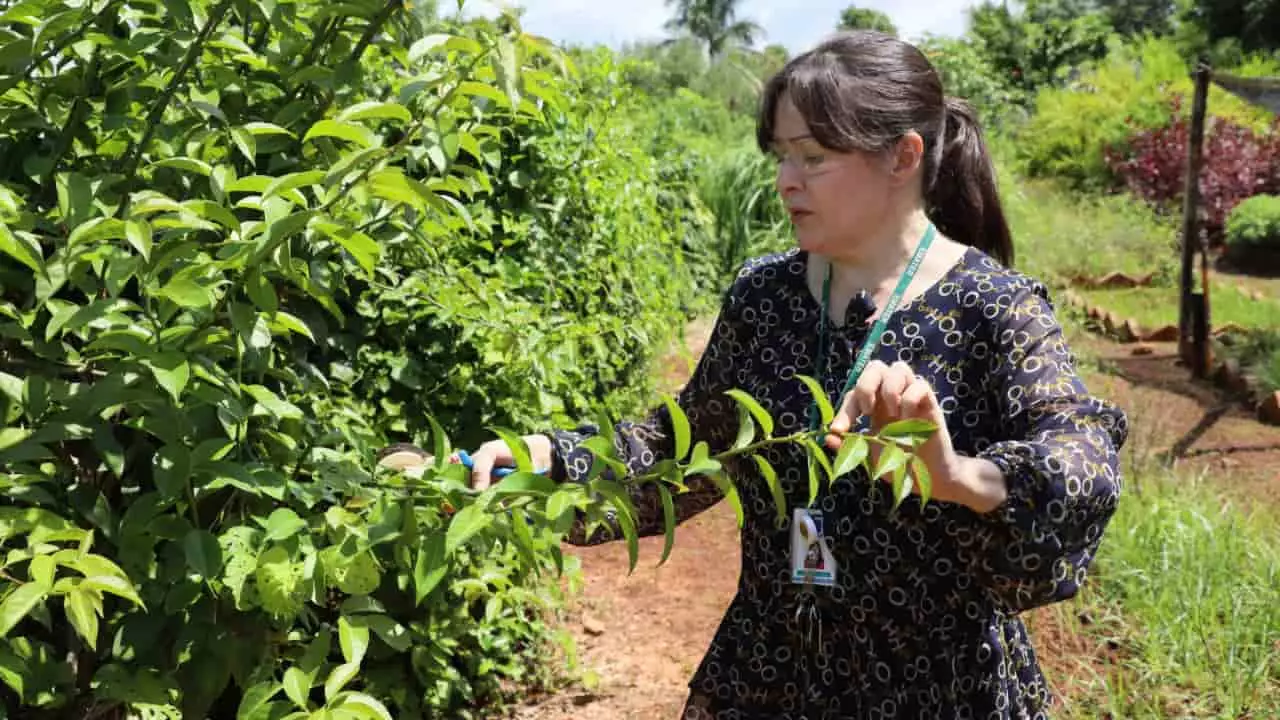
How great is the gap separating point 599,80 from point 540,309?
165 cm

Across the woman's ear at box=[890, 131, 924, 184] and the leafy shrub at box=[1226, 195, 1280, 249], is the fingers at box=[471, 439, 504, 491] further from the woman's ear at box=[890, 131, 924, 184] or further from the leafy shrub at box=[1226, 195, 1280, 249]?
the leafy shrub at box=[1226, 195, 1280, 249]

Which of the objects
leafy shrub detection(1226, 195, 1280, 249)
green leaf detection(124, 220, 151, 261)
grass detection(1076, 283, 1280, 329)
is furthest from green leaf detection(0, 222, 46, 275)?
leafy shrub detection(1226, 195, 1280, 249)

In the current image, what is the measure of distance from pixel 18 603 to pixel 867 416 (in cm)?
102

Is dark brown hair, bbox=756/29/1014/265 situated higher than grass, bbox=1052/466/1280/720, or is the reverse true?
dark brown hair, bbox=756/29/1014/265

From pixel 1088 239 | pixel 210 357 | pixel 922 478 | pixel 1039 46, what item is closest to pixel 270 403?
pixel 210 357

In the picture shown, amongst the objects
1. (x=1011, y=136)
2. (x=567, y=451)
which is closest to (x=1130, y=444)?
(x=567, y=451)

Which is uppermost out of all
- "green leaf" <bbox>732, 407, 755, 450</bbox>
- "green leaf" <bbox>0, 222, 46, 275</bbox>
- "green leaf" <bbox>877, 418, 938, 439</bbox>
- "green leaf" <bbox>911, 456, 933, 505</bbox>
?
"green leaf" <bbox>0, 222, 46, 275</bbox>

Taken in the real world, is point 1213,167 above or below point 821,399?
below

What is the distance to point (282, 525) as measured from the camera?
1397 mm

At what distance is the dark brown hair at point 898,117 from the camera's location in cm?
183

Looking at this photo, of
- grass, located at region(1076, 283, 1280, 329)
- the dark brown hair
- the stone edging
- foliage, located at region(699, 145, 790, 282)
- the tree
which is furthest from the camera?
the tree

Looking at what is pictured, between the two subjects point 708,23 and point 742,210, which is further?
point 708,23

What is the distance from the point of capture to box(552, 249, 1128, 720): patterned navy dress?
160 centimetres

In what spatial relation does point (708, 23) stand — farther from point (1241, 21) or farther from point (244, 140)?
point (244, 140)
